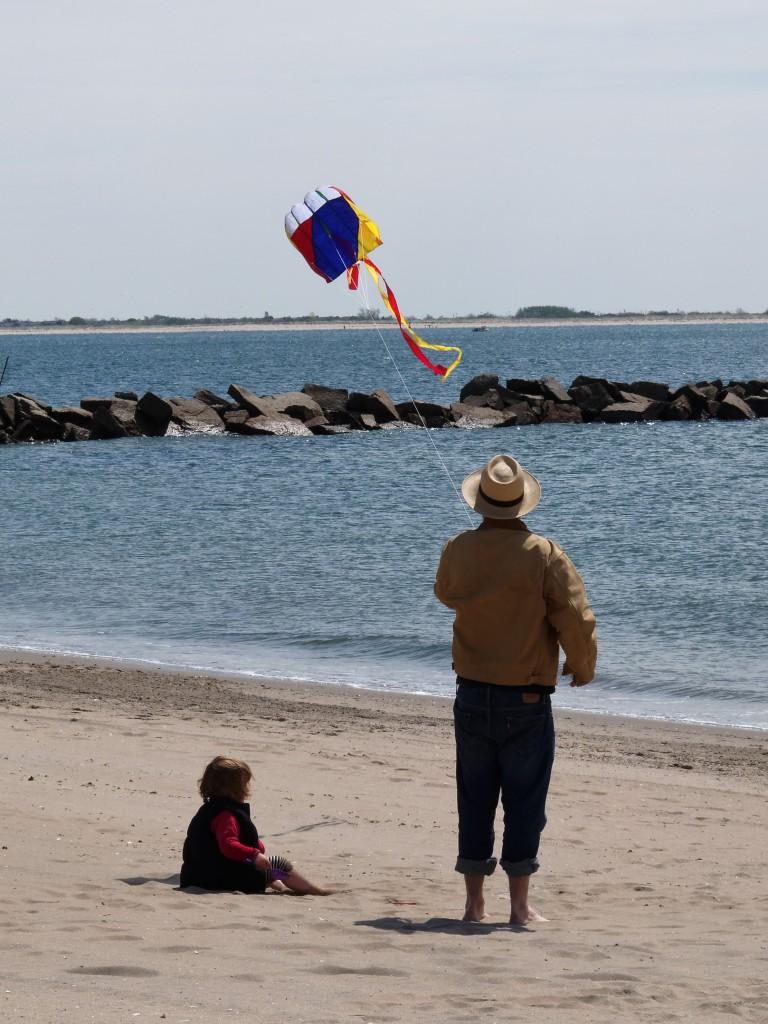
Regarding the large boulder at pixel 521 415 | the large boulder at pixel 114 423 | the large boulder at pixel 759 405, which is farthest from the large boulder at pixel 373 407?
the large boulder at pixel 759 405

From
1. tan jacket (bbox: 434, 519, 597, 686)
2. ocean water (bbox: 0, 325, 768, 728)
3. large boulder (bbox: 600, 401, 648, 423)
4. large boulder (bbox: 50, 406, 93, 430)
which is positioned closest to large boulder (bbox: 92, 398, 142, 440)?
large boulder (bbox: 50, 406, 93, 430)

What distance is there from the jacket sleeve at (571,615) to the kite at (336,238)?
756 cm

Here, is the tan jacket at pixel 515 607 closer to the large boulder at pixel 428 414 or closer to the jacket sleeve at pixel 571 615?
the jacket sleeve at pixel 571 615

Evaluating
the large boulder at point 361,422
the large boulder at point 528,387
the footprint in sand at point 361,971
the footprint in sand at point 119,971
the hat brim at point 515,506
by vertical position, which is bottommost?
the footprint in sand at point 361,971

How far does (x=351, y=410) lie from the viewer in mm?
43438

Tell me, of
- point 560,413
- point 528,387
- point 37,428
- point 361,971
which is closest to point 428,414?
point 560,413

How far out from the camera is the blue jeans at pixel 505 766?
518 cm

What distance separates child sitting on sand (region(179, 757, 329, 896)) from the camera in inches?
227

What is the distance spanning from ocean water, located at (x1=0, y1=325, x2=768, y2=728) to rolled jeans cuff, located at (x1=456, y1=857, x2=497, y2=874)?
5.56m

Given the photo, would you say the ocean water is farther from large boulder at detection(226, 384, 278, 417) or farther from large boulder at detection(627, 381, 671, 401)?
large boulder at detection(627, 381, 671, 401)

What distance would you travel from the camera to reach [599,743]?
9539 millimetres

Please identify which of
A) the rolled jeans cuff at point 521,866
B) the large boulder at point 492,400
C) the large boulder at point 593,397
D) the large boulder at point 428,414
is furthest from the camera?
the large boulder at point 492,400

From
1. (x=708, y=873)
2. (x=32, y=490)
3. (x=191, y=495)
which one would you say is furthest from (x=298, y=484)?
(x=708, y=873)

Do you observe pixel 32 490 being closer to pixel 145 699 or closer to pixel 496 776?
pixel 145 699
